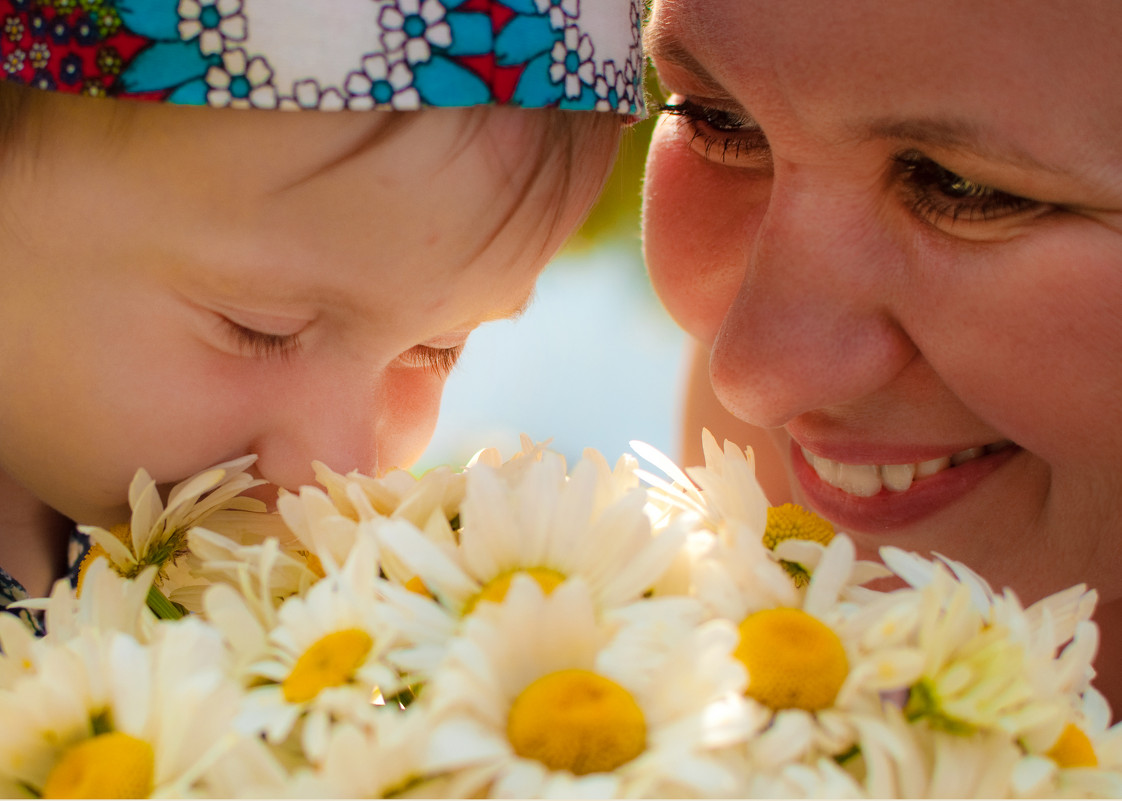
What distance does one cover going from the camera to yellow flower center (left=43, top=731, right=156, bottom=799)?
47 centimetres

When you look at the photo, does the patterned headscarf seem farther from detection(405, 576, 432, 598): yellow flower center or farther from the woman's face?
detection(405, 576, 432, 598): yellow flower center

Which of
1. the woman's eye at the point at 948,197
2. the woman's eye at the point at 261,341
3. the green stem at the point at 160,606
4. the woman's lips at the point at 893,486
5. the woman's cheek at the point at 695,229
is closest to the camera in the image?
the green stem at the point at 160,606

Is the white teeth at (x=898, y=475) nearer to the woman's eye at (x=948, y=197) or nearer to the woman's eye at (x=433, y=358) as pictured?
the woman's eye at (x=948, y=197)

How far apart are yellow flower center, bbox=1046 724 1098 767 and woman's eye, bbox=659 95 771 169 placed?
738 mm

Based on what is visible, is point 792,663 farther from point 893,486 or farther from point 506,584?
point 893,486

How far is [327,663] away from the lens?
0.50m

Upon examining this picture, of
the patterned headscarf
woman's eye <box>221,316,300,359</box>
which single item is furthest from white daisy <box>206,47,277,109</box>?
woman's eye <box>221,316,300,359</box>

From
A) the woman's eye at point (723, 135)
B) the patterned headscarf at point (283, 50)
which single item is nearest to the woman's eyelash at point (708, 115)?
the woman's eye at point (723, 135)

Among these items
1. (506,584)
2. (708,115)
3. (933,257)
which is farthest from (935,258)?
(506,584)

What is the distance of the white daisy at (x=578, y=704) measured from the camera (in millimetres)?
433

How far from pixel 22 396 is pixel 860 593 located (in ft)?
2.65

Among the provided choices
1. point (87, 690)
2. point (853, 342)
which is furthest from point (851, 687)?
point (853, 342)

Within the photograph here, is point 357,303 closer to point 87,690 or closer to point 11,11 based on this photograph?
point 11,11

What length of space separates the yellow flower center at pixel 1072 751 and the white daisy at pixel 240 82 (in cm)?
73
